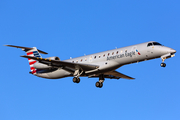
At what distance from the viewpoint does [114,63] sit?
27.9m

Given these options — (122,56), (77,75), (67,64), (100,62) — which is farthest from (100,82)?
(122,56)

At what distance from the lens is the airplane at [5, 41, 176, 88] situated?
2669cm

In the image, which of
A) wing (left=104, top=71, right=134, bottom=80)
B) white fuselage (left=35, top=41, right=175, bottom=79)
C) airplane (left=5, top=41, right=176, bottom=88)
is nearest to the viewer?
white fuselage (left=35, top=41, right=175, bottom=79)

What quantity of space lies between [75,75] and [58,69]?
2.73 m

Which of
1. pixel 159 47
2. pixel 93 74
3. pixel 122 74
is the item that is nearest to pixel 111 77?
pixel 122 74

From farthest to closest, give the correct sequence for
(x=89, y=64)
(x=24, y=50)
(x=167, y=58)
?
(x=24, y=50) < (x=89, y=64) < (x=167, y=58)

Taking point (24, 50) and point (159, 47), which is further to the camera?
point (24, 50)

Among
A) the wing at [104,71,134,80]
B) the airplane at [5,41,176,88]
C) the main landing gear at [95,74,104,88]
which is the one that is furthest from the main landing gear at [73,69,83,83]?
the wing at [104,71,134,80]

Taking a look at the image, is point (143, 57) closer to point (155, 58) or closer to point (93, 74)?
point (155, 58)

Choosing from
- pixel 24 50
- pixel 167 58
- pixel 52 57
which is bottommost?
pixel 167 58

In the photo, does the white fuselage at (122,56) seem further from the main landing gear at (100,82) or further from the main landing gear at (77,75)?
the main landing gear at (100,82)

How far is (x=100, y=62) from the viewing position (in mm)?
28641

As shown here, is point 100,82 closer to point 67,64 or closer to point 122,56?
point 67,64

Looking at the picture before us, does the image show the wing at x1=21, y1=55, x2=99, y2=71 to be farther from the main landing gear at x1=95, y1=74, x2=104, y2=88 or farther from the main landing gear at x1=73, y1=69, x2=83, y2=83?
the main landing gear at x1=95, y1=74, x2=104, y2=88
